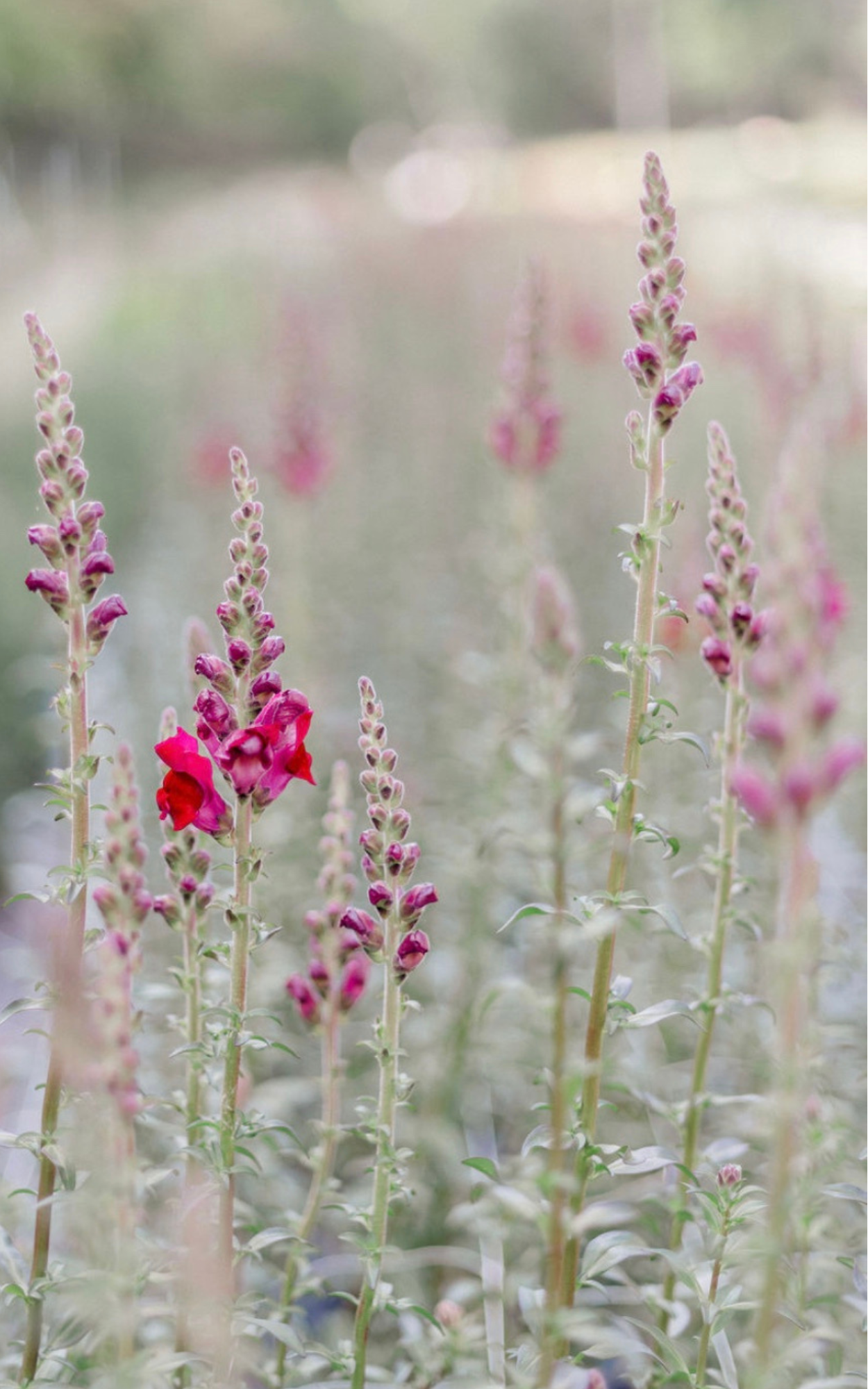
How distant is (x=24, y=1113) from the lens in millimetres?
2154

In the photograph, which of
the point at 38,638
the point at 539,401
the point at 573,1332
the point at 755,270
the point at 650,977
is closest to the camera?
the point at 573,1332

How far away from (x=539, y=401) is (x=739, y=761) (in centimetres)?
149

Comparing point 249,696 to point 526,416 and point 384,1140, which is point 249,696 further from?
point 526,416

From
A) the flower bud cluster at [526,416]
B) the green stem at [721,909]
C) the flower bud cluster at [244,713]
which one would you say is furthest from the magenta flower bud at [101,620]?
the flower bud cluster at [526,416]

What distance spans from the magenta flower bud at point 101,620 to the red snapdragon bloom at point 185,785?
0.14 meters

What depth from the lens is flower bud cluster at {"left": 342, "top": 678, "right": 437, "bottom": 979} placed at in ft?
3.23

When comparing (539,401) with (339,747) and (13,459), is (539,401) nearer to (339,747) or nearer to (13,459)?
(339,747)

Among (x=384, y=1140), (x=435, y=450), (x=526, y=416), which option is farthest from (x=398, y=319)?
(x=384, y=1140)

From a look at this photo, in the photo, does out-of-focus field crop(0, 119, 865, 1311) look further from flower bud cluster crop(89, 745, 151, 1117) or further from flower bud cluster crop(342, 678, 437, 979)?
flower bud cluster crop(89, 745, 151, 1117)

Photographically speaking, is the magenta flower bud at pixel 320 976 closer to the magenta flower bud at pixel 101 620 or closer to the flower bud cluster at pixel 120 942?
the flower bud cluster at pixel 120 942

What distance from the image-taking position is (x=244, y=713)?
1054mm

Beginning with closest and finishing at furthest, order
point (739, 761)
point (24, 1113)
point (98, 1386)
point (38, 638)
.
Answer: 1. point (98, 1386)
2. point (739, 761)
3. point (24, 1113)
4. point (38, 638)

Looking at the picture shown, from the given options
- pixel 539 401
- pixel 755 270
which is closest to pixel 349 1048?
pixel 539 401

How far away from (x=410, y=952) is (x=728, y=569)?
43 centimetres
